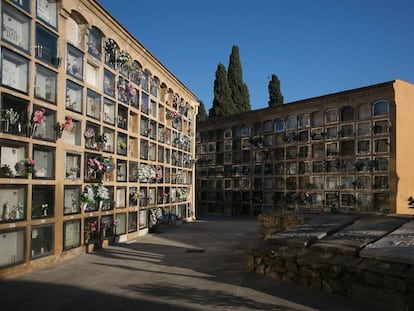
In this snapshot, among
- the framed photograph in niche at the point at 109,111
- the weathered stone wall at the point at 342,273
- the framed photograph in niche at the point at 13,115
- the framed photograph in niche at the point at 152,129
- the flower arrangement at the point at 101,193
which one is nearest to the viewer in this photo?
the weathered stone wall at the point at 342,273

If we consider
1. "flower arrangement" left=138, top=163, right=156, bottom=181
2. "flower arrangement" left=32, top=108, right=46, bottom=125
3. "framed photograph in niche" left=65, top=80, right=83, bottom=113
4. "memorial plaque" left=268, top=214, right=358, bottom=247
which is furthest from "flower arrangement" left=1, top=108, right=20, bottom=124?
"flower arrangement" left=138, top=163, right=156, bottom=181

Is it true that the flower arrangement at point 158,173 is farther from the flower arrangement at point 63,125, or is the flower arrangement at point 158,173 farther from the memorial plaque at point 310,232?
the memorial plaque at point 310,232

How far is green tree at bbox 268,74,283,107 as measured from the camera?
104 feet

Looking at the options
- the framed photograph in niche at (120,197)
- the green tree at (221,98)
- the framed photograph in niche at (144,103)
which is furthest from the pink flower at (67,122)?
the green tree at (221,98)

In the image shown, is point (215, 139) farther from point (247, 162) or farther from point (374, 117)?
point (374, 117)

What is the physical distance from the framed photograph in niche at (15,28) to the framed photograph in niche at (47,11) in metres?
0.56

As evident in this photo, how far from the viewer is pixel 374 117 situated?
60.9 ft

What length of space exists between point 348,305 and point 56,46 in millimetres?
8564

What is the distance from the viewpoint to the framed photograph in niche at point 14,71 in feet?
25.2

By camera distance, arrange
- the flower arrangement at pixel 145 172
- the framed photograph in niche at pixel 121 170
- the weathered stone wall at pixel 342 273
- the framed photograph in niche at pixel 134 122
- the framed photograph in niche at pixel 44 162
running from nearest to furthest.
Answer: the weathered stone wall at pixel 342 273, the framed photograph in niche at pixel 44 162, the framed photograph in niche at pixel 121 170, the framed photograph in niche at pixel 134 122, the flower arrangement at pixel 145 172

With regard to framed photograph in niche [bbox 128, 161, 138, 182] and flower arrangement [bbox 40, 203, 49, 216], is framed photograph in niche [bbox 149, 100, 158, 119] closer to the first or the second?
framed photograph in niche [bbox 128, 161, 138, 182]

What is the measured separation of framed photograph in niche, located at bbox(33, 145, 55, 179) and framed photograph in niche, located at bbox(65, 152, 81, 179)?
0.66 meters

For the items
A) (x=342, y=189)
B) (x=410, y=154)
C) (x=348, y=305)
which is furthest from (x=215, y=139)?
(x=348, y=305)

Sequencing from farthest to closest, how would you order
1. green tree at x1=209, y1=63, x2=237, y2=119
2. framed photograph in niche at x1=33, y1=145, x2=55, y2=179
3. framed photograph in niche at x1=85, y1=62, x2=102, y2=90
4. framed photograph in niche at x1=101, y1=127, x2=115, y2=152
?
1. green tree at x1=209, y1=63, x2=237, y2=119
2. framed photograph in niche at x1=101, y1=127, x2=115, y2=152
3. framed photograph in niche at x1=85, y1=62, x2=102, y2=90
4. framed photograph in niche at x1=33, y1=145, x2=55, y2=179
